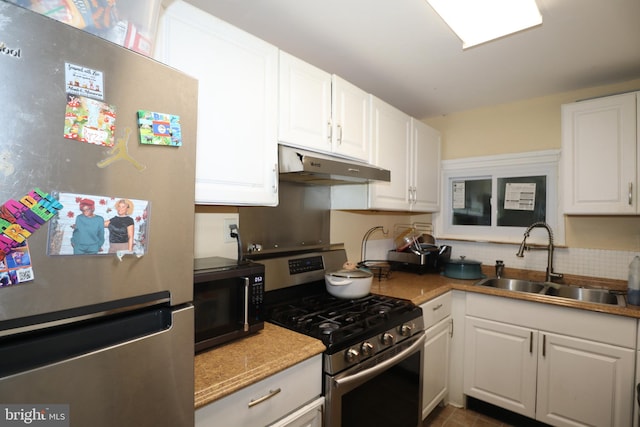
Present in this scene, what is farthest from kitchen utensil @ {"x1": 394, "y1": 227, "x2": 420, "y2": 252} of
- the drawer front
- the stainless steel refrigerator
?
the stainless steel refrigerator

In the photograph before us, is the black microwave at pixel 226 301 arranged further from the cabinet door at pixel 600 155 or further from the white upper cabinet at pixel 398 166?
the cabinet door at pixel 600 155

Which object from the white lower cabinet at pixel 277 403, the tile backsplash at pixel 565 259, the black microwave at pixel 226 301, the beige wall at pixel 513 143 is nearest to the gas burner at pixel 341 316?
the white lower cabinet at pixel 277 403

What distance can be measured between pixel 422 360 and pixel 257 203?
1.35 metres

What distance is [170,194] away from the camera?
754 millimetres

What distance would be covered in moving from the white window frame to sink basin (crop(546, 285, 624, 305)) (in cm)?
41

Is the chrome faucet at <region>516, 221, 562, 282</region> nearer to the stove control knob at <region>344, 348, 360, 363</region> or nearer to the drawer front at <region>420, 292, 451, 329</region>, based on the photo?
the drawer front at <region>420, 292, 451, 329</region>

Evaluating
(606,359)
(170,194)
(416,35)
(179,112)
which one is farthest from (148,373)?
(606,359)

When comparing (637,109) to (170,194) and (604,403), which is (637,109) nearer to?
(604,403)

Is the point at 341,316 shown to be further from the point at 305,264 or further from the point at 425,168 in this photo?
the point at 425,168

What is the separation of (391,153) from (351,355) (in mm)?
1419

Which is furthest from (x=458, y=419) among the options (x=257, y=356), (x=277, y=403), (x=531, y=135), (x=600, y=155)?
(x=531, y=135)

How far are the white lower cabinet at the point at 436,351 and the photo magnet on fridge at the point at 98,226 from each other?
5.58ft

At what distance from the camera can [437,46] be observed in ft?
5.88

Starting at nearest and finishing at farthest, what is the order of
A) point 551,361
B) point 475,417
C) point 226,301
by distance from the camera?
point 226,301 < point 551,361 < point 475,417
